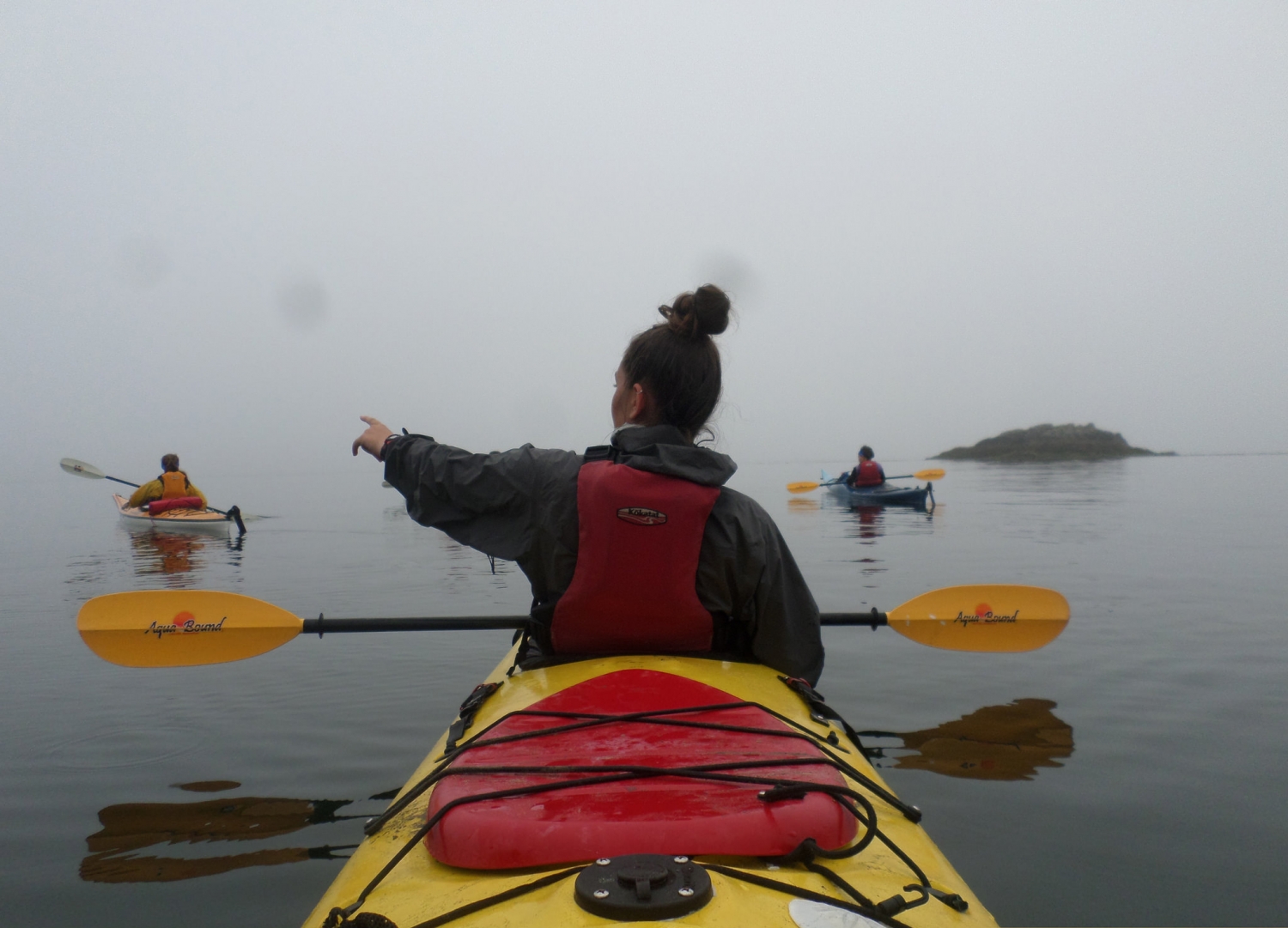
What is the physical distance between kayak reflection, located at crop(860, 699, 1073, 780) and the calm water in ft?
0.05

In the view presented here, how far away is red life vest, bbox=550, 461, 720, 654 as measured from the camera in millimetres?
2105

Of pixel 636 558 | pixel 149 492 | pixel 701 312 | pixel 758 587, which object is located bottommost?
pixel 149 492

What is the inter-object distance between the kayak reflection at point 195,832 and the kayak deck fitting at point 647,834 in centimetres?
133

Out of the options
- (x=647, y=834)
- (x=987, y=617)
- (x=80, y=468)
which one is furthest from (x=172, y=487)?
(x=647, y=834)

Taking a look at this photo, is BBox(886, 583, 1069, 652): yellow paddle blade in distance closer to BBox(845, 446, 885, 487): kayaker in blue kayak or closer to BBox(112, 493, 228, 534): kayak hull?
BBox(112, 493, 228, 534): kayak hull

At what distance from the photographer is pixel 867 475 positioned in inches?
776

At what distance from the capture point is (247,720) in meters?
4.34

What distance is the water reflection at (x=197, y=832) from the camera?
106 inches

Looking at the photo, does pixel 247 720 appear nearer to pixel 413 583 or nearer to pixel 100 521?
pixel 413 583

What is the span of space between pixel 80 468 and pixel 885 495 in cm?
1761

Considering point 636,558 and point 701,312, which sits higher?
point 701,312

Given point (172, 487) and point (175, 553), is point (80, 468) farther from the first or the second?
point (175, 553)

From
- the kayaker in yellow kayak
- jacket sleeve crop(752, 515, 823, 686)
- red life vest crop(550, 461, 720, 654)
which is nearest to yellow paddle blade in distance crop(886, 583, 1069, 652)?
jacket sleeve crop(752, 515, 823, 686)

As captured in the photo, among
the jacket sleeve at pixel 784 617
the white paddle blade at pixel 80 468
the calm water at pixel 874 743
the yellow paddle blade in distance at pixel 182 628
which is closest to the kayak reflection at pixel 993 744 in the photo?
the calm water at pixel 874 743
